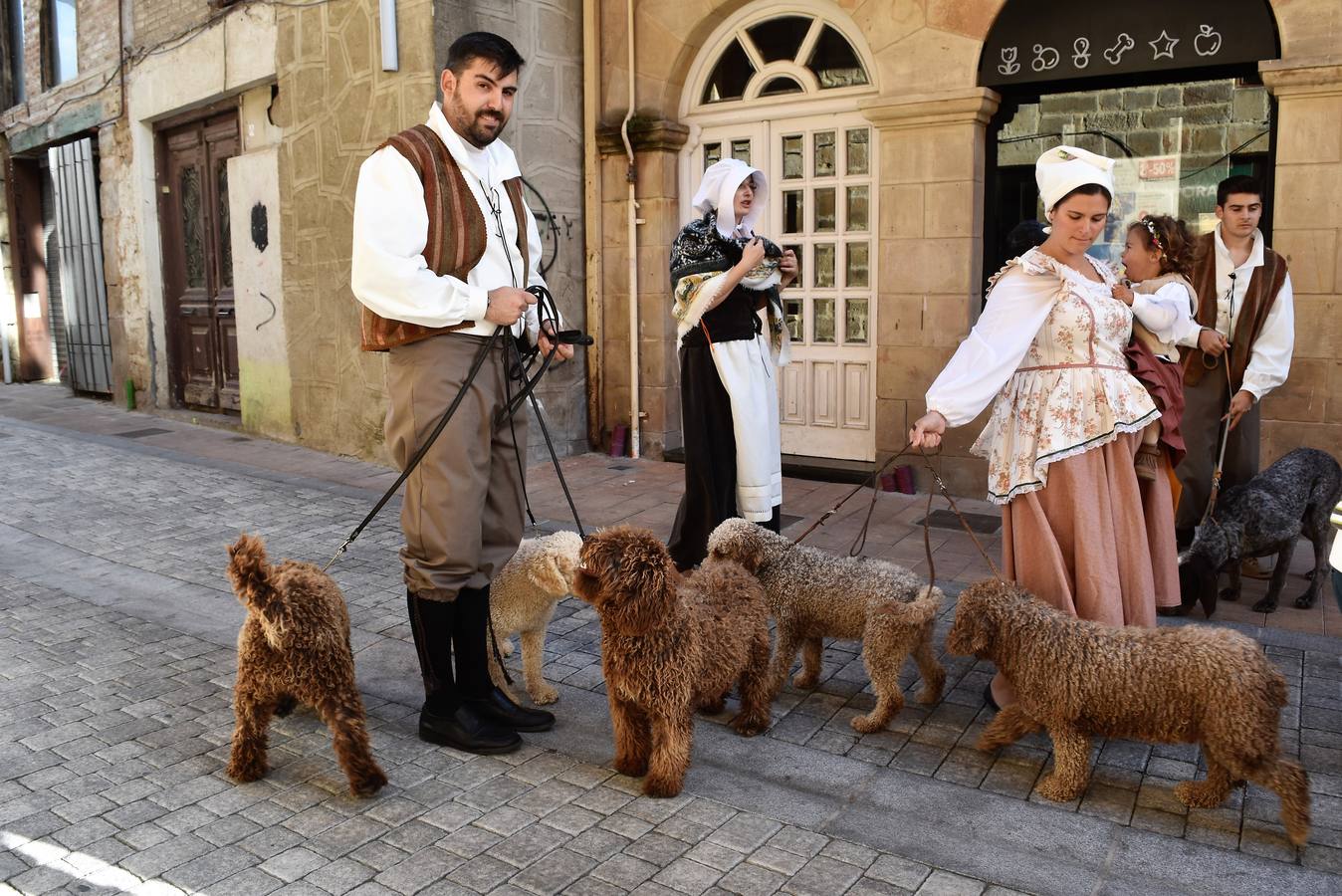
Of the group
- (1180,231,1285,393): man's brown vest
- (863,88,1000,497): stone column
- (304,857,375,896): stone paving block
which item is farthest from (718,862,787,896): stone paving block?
(863,88,1000,497): stone column

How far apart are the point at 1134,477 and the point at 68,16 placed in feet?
49.9

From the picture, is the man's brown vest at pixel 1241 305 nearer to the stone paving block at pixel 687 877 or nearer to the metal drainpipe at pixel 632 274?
the stone paving block at pixel 687 877

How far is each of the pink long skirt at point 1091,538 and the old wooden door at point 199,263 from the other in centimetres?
980

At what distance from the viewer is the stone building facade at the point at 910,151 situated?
256 inches

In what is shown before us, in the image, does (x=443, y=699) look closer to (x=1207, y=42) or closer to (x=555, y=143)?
(x=1207, y=42)

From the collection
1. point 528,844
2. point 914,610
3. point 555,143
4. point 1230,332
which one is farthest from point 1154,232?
point 555,143

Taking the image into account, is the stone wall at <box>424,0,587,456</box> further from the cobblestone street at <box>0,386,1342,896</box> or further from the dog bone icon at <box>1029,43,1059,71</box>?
the cobblestone street at <box>0,386,1342,896</box>

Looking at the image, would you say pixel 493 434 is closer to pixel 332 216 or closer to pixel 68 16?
pixel 332 216

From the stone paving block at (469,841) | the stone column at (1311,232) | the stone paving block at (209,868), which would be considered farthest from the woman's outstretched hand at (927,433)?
the stone column at (1311,232)

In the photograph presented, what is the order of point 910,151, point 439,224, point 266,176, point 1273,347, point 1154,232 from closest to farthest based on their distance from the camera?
point 439,224 < point 1154,232 < point 1273,347 < point 910,151 < point 266,176

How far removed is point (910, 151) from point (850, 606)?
15.2 feet

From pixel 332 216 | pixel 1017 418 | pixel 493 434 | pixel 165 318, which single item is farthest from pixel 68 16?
pixel 1017 418

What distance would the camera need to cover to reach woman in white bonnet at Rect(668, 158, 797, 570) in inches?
202

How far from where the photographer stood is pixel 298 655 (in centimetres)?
339
